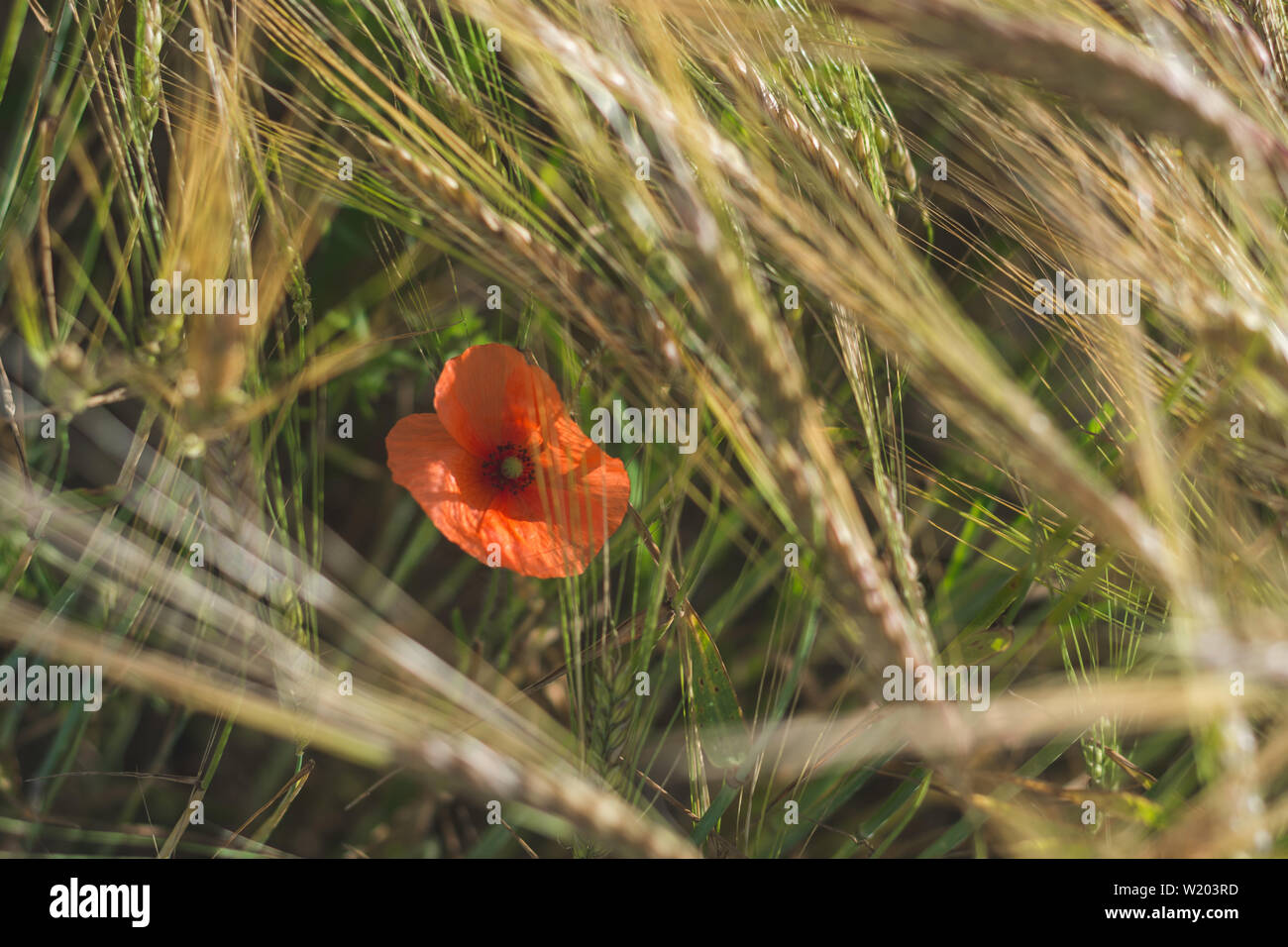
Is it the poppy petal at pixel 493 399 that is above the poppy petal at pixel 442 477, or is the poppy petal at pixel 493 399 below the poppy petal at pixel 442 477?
above

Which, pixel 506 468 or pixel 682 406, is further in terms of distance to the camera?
pixel 506 468

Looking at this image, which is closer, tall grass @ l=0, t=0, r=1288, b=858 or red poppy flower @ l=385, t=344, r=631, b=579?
tall grass @ l=0, t=0, r=1288, b=858

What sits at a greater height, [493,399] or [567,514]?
[493,399]

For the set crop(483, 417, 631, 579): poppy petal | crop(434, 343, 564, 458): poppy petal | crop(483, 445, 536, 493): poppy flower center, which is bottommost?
crop(483, 417, 631, 579): poppy petal

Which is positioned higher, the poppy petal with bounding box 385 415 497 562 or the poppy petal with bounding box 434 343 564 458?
the poppy petal with bounding box 434 343 564 458

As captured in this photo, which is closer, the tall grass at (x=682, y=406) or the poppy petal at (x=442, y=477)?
the tall grass at (x=682, y=406)

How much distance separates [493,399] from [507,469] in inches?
2.5

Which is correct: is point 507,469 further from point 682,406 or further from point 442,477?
point 682,406

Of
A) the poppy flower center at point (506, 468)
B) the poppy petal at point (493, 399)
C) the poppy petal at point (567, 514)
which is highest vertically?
the poppy petal at point (493, 399)

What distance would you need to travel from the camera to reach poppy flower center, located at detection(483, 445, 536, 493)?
74 centimetres

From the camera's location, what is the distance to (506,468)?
740mm

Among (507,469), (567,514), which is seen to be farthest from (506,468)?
(567,514)

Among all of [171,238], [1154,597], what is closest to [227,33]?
[171,238]

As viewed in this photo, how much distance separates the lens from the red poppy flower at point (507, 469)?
663 millimetres
